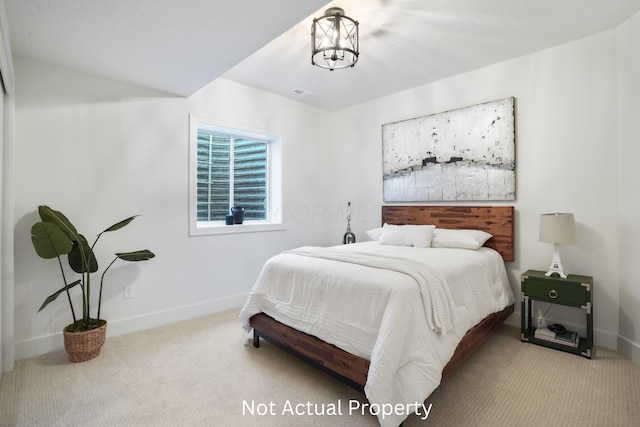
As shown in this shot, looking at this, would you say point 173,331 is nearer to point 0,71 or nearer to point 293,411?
point 293,411

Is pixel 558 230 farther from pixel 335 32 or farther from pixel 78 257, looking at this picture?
pixel 78 257

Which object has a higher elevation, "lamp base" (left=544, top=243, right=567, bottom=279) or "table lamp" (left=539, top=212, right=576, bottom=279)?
"table lamp" (left=539, top=212, right=576, bottom=279)

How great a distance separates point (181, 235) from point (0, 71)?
180cm

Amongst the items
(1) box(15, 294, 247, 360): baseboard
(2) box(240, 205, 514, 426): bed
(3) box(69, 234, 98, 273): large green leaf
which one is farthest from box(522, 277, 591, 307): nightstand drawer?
(3) box(69, 234, 98, 273): large green leaf

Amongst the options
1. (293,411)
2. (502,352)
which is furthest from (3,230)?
(502,352)

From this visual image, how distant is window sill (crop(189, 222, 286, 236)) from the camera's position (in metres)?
3.37

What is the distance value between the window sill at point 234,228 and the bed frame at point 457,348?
50.3 inches

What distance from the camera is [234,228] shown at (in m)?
3.65

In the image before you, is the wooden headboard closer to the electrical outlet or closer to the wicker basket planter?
the electrical outlet

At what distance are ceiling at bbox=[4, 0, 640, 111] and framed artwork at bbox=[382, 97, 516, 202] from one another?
1.80ft

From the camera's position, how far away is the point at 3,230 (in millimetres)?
2158

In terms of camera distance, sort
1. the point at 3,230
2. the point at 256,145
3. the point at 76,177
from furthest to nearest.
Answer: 1. the point at 256,145
2. the point at 76,177
3. the point at 3,230

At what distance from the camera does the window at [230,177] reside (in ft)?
11.3

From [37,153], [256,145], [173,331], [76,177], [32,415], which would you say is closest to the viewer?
[32,415]
